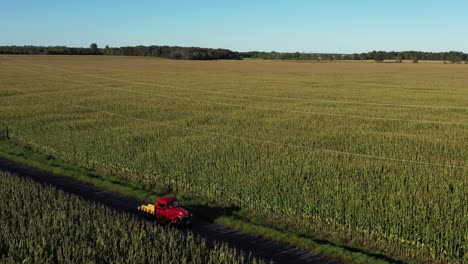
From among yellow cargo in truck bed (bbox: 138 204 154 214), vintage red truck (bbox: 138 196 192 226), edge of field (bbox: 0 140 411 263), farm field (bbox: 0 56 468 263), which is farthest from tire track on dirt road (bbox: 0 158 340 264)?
farm field (bbox: 0 56 468 263)

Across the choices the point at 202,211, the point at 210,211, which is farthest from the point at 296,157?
the point at 202,211

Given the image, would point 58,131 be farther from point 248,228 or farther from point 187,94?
point 187,94

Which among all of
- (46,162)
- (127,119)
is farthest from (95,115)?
(46,162)

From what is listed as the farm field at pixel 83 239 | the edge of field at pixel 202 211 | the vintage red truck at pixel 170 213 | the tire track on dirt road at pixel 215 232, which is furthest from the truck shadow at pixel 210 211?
the farm field at pixel 83 239

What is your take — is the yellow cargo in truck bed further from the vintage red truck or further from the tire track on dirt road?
the tire track on dirt road

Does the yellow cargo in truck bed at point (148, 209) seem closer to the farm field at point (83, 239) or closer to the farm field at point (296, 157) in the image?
the farm field at point (83, 239)
